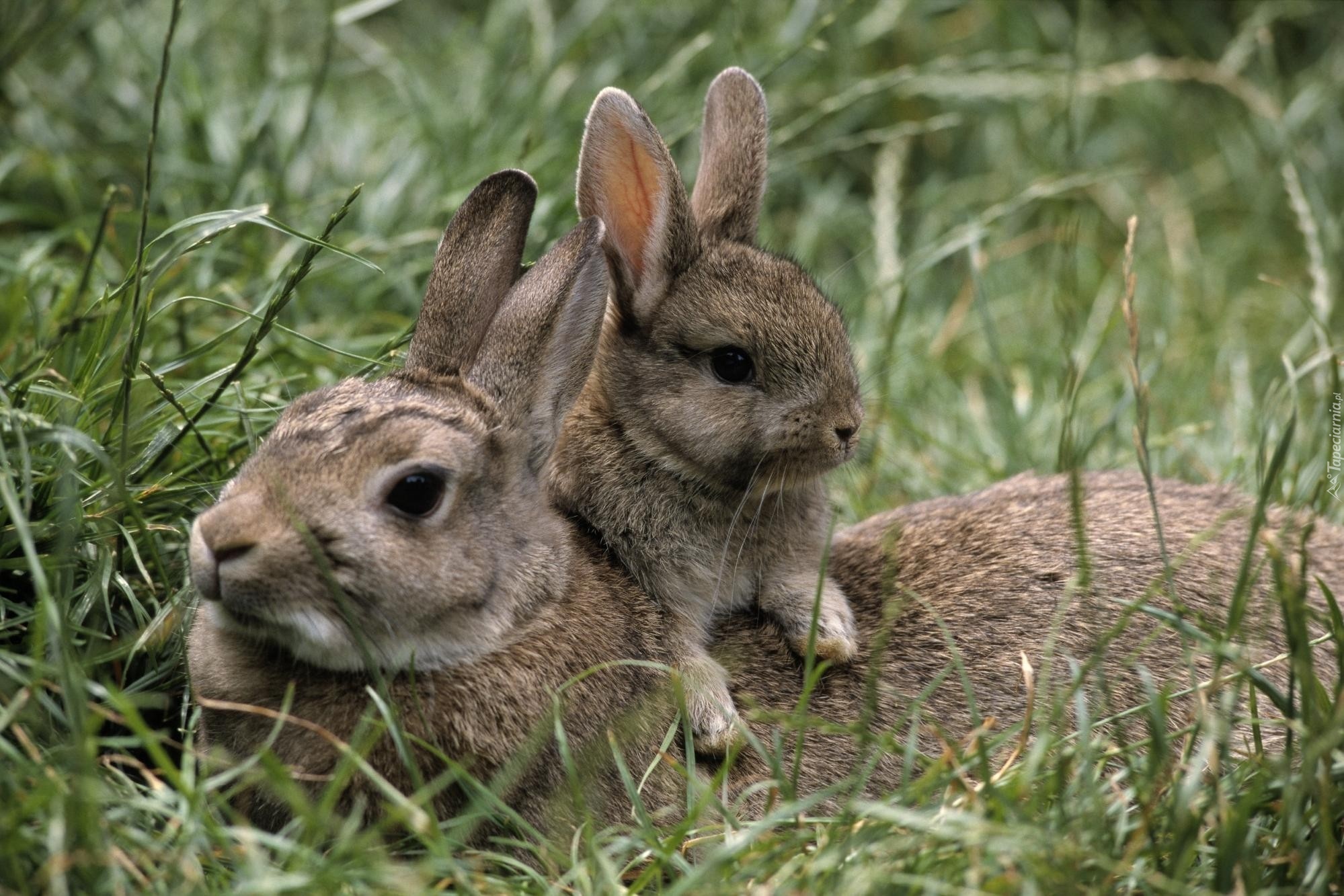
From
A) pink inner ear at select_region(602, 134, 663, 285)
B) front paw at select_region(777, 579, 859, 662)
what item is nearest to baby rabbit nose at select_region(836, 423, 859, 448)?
front paw at select_region(777, 579, 859, 662)

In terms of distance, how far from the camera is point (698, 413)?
469 centimetres

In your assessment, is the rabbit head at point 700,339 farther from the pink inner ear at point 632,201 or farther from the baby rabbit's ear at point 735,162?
the baby rabbit's ear at point 735,162

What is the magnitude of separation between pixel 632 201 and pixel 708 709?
166 cm

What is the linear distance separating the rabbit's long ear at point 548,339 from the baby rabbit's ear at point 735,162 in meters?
0.93

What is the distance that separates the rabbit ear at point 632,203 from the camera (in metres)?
4.84

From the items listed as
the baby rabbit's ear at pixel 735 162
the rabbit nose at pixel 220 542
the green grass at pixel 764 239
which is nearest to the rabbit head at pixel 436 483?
the rabbit nose at pixel 220 542

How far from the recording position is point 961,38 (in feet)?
28.9

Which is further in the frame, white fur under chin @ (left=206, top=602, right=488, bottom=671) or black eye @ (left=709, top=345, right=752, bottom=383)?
black eye @ (left=709, top=345, right=752, bottom=383)

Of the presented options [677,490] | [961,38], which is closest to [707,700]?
[677,490]

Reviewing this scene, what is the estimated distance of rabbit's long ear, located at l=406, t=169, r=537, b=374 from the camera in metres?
4.37

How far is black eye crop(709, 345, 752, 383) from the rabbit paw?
0.92 meters

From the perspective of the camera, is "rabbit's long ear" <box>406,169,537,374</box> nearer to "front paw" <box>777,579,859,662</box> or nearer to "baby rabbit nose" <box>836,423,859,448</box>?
"baby rabbit nose" <box>836,423,859,448</box>

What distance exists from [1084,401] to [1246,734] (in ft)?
8.83

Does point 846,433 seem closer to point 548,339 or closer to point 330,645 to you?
point 548,339
